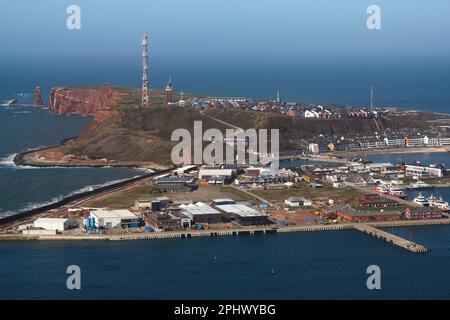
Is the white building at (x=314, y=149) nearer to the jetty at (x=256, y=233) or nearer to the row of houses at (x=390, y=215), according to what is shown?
the row of houses at (x=390, y=215)

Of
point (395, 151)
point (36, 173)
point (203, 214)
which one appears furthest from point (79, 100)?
point (203, 214)

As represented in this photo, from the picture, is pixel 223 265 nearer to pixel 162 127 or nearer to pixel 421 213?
pixel 421 213

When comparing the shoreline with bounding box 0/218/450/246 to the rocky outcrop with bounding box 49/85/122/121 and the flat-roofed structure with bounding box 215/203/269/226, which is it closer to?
the flat-roofed structure with bounding box 215/203/269/226

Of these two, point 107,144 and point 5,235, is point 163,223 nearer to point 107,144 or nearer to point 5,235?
point 5,235

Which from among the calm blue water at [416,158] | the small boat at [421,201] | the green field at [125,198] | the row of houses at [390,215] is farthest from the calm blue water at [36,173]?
the small boat at [421,201]

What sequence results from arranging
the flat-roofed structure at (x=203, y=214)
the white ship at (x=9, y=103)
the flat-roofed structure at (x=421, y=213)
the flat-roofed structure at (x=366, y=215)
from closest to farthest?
the flat-roofed structure at (x=203, y=214) < the flat-roofed structure at (x=366, y=215) < the flat-roofed structure at (x=421, y=213) < the white ship at (x=9, y=103)

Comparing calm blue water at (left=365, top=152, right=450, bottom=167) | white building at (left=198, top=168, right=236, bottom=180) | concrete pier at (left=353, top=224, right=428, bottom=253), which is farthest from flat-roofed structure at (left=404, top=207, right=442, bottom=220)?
calm blue water at (left=365, top=152, right=450, bottom=167)
